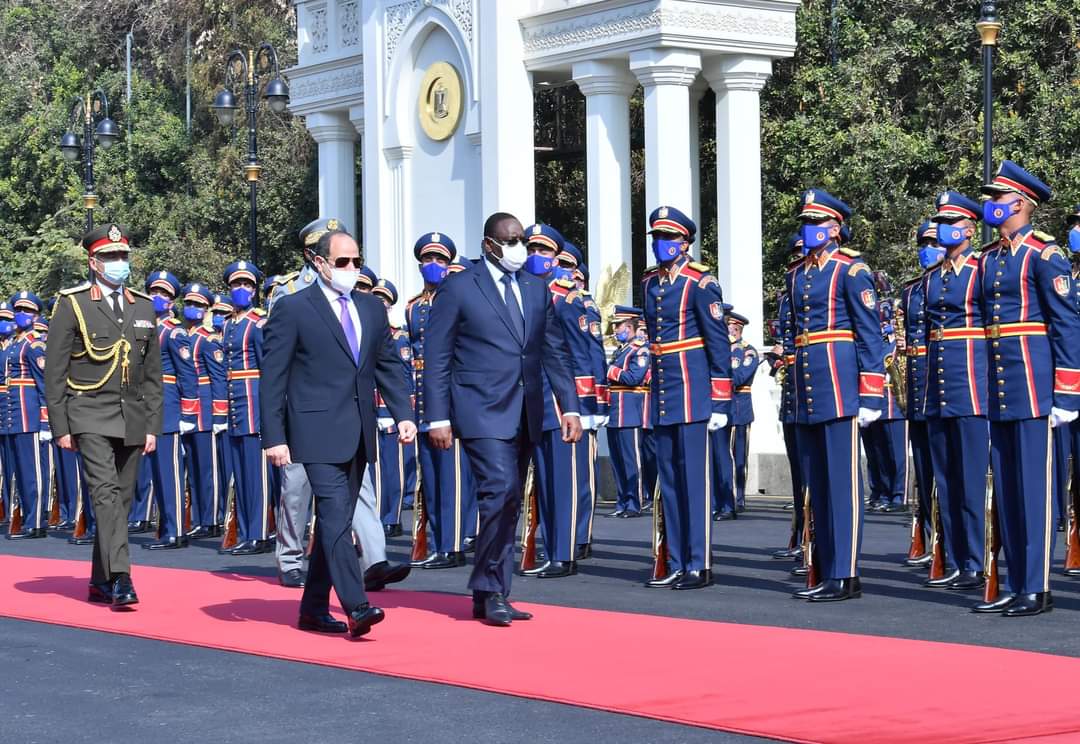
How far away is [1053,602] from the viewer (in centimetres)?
1032

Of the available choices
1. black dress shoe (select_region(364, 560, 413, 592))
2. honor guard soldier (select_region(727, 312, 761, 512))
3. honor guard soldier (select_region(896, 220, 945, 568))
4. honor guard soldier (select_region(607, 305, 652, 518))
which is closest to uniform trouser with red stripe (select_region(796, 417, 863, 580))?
honor guard soldier (select_region(896, 220, 945, 568))

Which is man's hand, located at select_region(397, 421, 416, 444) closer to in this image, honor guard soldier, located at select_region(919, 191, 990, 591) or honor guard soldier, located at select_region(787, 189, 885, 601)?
honor guard soldier, located at select_region(787, 189, 885, 601)

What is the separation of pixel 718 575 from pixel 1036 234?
3301 millimetres

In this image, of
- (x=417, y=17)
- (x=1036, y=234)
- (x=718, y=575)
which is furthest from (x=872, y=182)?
(x=1036, y=234)

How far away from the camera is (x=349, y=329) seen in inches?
374

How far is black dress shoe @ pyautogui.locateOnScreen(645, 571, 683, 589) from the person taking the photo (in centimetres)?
1156

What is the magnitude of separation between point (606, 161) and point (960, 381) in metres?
13.2

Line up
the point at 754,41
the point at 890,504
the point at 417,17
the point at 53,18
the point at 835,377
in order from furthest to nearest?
1. the point at 53,18
2. the point at 417,17
3. the point at 754,41
4. the point at 890,504
5. the point at 835,377

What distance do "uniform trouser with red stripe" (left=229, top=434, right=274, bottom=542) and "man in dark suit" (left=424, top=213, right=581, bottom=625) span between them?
17.3ft

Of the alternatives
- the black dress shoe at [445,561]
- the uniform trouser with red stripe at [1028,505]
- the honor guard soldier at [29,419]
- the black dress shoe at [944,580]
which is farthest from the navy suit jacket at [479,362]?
the honor guard soldier at [29,419]

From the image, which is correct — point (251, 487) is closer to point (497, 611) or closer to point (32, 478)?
point (32, 478)

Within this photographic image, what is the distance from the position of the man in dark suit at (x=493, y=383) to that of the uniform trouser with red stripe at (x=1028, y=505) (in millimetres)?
2200

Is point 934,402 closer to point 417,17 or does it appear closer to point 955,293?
point 955,293

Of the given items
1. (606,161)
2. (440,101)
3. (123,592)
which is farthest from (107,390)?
(440,101)
